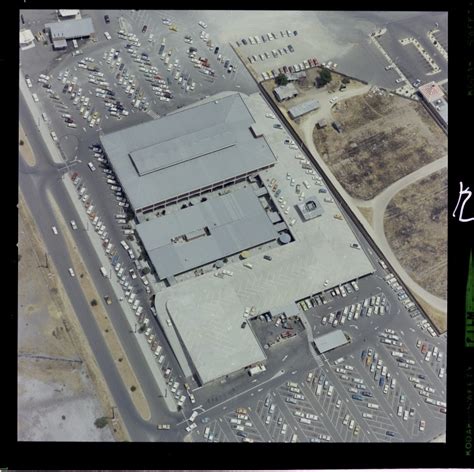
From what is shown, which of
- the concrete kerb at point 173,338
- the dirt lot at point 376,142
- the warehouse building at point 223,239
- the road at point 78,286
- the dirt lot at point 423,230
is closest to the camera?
the road at point 78,286

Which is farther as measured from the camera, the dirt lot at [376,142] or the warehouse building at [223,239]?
the dirt lot at [376,142]

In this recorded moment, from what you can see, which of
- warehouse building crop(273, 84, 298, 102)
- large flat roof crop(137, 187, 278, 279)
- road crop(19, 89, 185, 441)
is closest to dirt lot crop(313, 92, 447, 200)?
warehouse building crop(273, 84, 298, 102)

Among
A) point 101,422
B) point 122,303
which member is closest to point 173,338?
point 122,303

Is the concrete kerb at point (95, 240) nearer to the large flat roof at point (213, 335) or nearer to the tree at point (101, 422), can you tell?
the large flat roof at point (213, 335)

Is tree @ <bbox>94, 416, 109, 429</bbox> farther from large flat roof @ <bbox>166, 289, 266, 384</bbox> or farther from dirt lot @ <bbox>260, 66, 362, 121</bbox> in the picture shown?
dirt lot @ <bbox>260, 66, 362, 121</bbox>

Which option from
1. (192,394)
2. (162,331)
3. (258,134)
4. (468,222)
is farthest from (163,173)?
(468,222)

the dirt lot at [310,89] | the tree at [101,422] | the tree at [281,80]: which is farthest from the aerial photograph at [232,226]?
the tree at [281,80]
